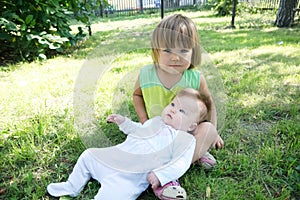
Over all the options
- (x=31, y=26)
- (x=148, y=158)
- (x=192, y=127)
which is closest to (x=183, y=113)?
(x=192, y=127)

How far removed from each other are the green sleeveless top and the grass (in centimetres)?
17

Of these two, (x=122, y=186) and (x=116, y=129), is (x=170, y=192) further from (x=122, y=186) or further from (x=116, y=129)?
(x=116, y=129)

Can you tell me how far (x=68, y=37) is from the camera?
4422 mm

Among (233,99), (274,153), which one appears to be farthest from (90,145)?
(233,99)

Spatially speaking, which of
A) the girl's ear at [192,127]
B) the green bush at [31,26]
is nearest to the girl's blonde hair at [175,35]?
the girl's ear at [192,127]

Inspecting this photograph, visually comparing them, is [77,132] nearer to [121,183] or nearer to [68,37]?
[121,183]

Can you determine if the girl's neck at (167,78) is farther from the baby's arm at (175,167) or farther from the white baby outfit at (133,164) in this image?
the baby's arm at (175,167)

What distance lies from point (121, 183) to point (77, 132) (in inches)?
27.6

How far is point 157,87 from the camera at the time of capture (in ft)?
5.89

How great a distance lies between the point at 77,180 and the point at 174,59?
807 mm

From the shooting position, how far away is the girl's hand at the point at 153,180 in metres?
1.34

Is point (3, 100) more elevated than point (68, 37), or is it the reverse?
point (68, 37)

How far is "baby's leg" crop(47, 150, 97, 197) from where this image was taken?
143cm

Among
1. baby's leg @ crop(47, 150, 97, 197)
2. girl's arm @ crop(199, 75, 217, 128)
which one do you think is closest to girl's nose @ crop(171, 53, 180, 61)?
girl's arm @ crop(199, 75, 217, 128)
